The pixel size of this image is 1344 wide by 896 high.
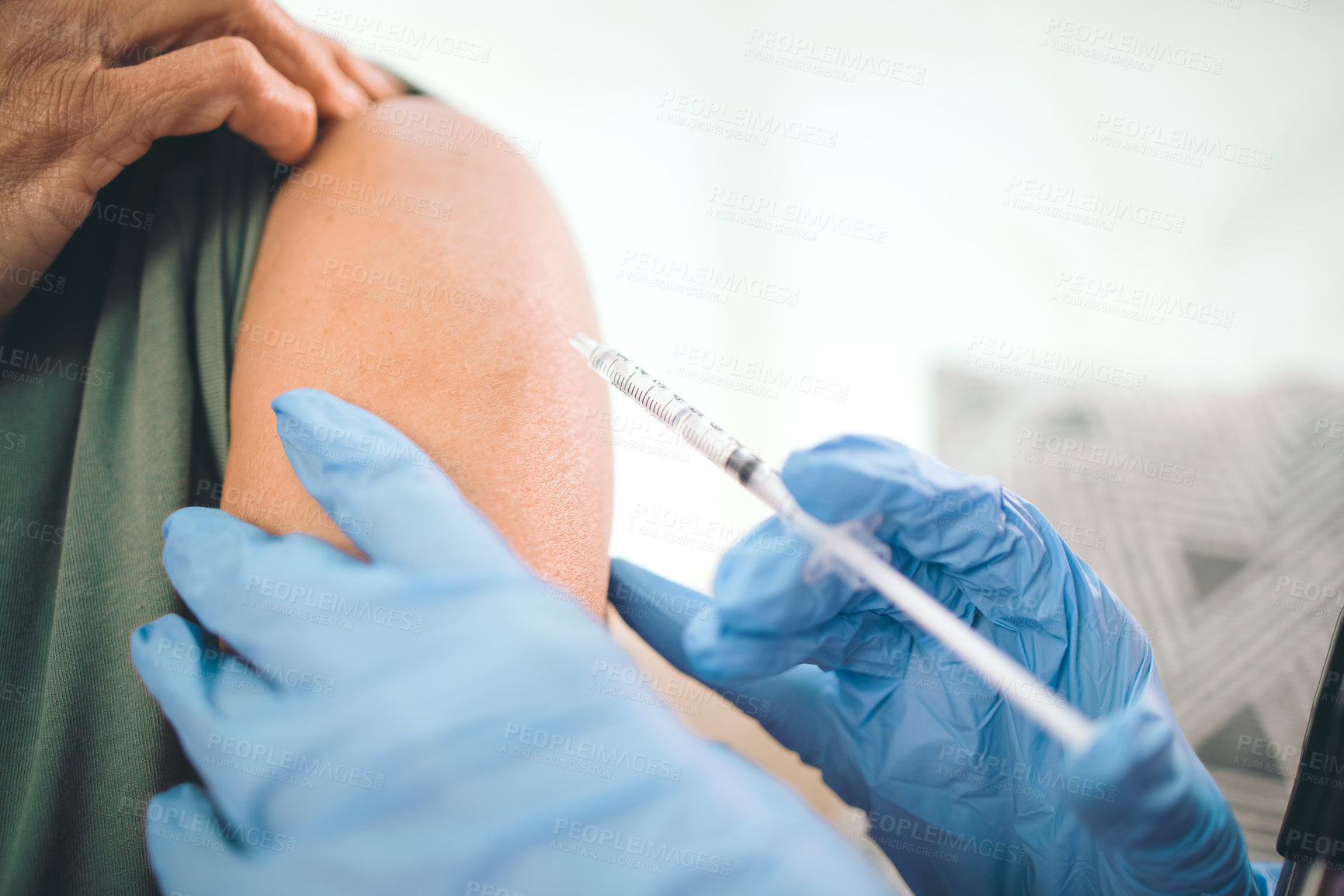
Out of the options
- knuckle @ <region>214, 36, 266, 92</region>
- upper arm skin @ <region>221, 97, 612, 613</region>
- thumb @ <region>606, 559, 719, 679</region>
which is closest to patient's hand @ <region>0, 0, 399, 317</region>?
knuckle @ <region>214, 36, 266, 92</region>

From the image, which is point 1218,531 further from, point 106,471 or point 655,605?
point 106,471

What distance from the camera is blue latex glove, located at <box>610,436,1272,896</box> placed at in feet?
2.47

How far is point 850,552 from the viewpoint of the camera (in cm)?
74

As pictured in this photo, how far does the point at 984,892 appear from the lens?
0.97m

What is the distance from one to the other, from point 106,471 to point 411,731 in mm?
590

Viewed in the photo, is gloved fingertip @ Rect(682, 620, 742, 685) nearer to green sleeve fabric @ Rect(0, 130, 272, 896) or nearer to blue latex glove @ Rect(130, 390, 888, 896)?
blue latex glove @ Rect(130, 390, 888, 896)

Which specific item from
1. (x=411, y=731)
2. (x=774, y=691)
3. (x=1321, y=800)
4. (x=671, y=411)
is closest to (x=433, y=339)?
(x=671, y=411)

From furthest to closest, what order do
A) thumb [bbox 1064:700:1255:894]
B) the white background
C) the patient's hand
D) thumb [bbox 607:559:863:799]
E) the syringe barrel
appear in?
the white background
thumb [bbox 607:559:863:799]
the syringe barrel
the patient's hand
thumb [bbox 1064:700:1255:894]

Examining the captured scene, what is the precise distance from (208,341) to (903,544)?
1021 millimetres

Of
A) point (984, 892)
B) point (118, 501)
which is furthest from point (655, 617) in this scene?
point (118, 501)

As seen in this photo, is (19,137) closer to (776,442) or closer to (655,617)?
(655,617)

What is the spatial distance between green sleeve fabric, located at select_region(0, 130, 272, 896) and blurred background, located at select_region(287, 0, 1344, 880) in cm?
86

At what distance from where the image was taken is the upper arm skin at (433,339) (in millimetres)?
766

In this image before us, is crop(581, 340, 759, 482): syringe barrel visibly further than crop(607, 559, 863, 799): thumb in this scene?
No
